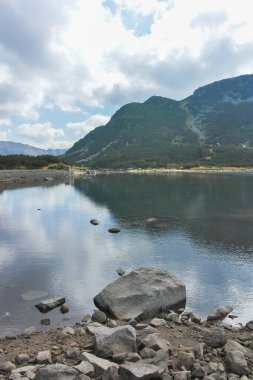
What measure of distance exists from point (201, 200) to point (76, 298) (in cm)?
6225

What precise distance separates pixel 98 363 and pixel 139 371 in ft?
6.80

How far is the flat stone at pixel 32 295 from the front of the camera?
26359 millimetres

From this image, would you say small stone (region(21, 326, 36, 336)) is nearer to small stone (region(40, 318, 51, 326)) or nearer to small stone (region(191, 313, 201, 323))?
small stone (region(40, 318, 51, 326))

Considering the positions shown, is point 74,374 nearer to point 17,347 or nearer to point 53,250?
point 17,347

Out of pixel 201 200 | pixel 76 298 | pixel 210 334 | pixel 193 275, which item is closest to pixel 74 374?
pixel 210 334

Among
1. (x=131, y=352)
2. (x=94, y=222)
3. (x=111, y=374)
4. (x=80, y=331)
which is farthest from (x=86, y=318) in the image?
(x=94, y=222)

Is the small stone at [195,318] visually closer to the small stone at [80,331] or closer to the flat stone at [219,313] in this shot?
the flat stone at [219,313]

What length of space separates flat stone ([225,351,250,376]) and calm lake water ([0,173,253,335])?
22.2 ft

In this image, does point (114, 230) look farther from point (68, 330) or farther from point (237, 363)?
point (237, 363)

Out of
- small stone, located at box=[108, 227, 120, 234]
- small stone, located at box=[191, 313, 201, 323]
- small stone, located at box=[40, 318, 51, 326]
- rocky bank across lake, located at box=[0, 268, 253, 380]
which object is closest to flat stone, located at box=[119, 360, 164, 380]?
rocky bank across lake, located at box=[0, 268, 253, 380]

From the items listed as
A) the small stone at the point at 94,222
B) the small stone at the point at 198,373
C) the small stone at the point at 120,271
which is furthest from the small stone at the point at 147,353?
the small stone at the point at 94,222

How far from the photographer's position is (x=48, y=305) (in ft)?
80.1

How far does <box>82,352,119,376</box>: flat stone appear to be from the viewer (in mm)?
15055

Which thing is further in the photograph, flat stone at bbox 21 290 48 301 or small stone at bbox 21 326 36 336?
flat stone at bbox 21 290 48 301
